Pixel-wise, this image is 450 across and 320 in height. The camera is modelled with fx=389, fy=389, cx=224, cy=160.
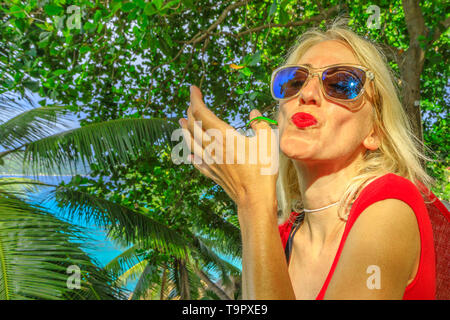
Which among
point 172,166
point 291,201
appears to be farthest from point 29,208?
point 291,201

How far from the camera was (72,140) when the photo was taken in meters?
4.69

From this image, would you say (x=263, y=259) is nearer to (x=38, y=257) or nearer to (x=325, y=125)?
(x=325, y=125)

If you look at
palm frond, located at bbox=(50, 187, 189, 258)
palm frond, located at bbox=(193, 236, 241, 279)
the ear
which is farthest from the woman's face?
palm frond, located at bbox=(193, 236, 241, 279)

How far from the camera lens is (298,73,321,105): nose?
4.24 ft

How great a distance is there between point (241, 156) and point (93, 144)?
3901 mm

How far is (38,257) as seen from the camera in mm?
3281

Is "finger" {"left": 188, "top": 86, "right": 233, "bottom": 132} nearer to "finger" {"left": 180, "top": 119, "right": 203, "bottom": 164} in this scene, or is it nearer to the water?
"finger" {"left": 180, "top": 119, "right": 203, "bottom": 164}

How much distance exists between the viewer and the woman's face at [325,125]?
123cm

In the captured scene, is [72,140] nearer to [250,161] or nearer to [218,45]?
[218,45]

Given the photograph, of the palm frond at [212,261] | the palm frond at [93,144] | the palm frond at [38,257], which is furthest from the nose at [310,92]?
the palm frond at [212,261]

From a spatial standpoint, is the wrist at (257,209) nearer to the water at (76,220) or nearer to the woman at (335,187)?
the woman at (335,187)

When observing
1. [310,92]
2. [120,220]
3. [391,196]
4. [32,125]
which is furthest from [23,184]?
[391,196]

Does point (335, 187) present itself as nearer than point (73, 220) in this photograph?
Yes
